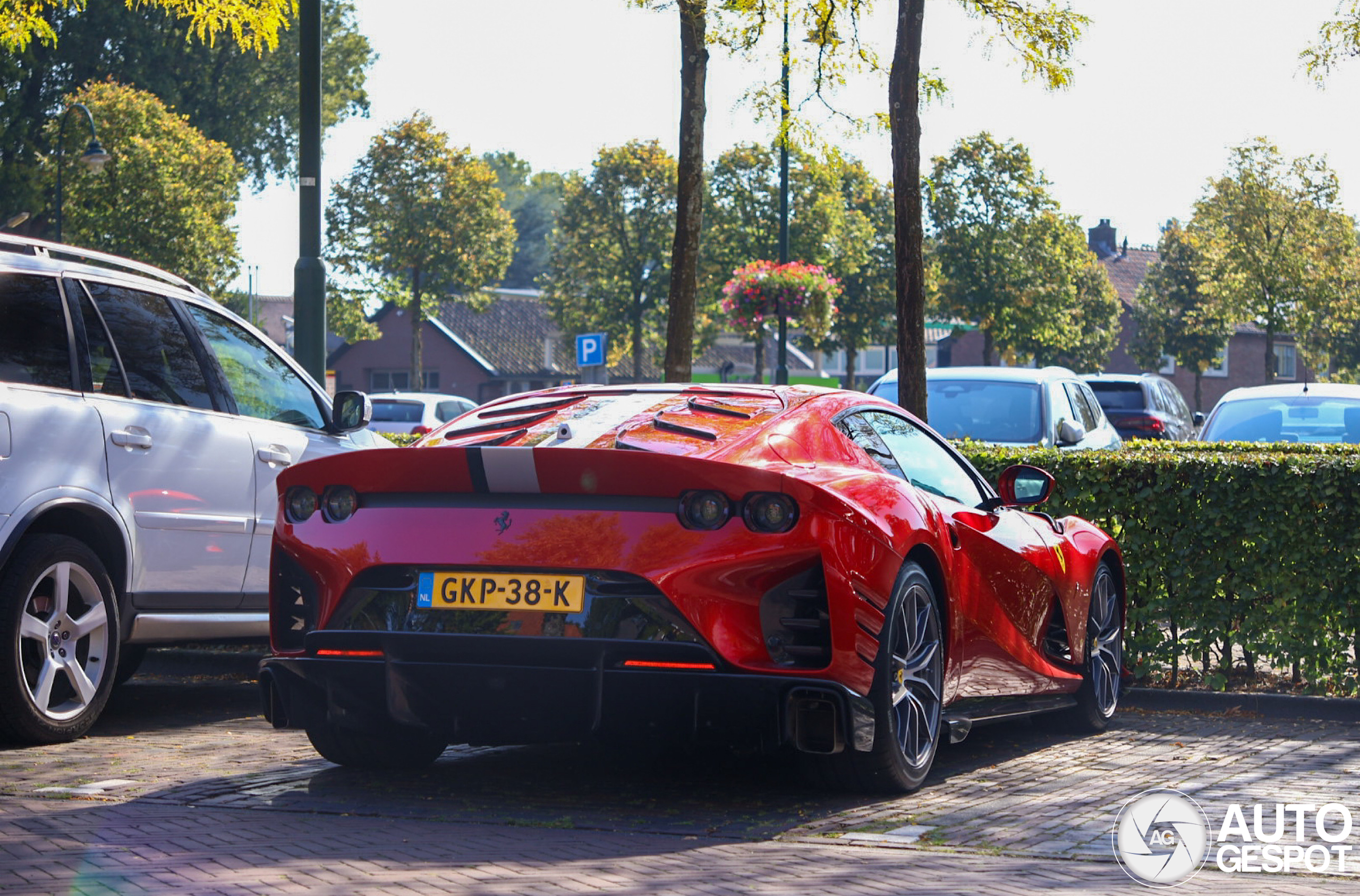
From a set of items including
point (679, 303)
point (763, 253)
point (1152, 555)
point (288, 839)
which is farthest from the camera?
point (763, 253)

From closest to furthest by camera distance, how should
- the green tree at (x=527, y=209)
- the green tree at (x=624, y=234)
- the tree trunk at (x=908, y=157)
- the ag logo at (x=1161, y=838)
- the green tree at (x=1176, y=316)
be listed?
the ag logo at (x=1161, y=838) → the tree trunk at (x=908, y=157) → the green tree at (x=624, y=234) → the green tree at (x=1176, y=316) → the green tree at (x=527, y=209)

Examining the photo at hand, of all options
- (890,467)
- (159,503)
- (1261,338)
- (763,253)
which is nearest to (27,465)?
(159,503)

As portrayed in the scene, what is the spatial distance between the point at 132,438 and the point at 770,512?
135 inches

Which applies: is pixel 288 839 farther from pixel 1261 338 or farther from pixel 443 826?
pixel 1261 338

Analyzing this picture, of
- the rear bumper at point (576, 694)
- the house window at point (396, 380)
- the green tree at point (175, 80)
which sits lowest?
the rear bumper at point (576, 694)

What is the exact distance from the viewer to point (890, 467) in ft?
21.1

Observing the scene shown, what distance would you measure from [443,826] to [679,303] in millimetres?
7572

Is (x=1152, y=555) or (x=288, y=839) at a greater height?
(x=1152, y=555)

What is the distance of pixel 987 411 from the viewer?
1452 cm

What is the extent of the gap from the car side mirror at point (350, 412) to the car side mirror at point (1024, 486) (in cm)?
340

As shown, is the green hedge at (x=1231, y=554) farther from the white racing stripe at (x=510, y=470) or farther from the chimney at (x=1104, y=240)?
the chimney at (x=1104, y=240)

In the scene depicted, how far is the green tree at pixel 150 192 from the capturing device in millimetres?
43344

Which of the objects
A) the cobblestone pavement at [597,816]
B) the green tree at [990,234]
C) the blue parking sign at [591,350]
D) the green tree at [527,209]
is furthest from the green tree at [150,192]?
the green tree at [527,209]

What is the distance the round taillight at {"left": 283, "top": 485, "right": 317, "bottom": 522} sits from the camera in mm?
5840
